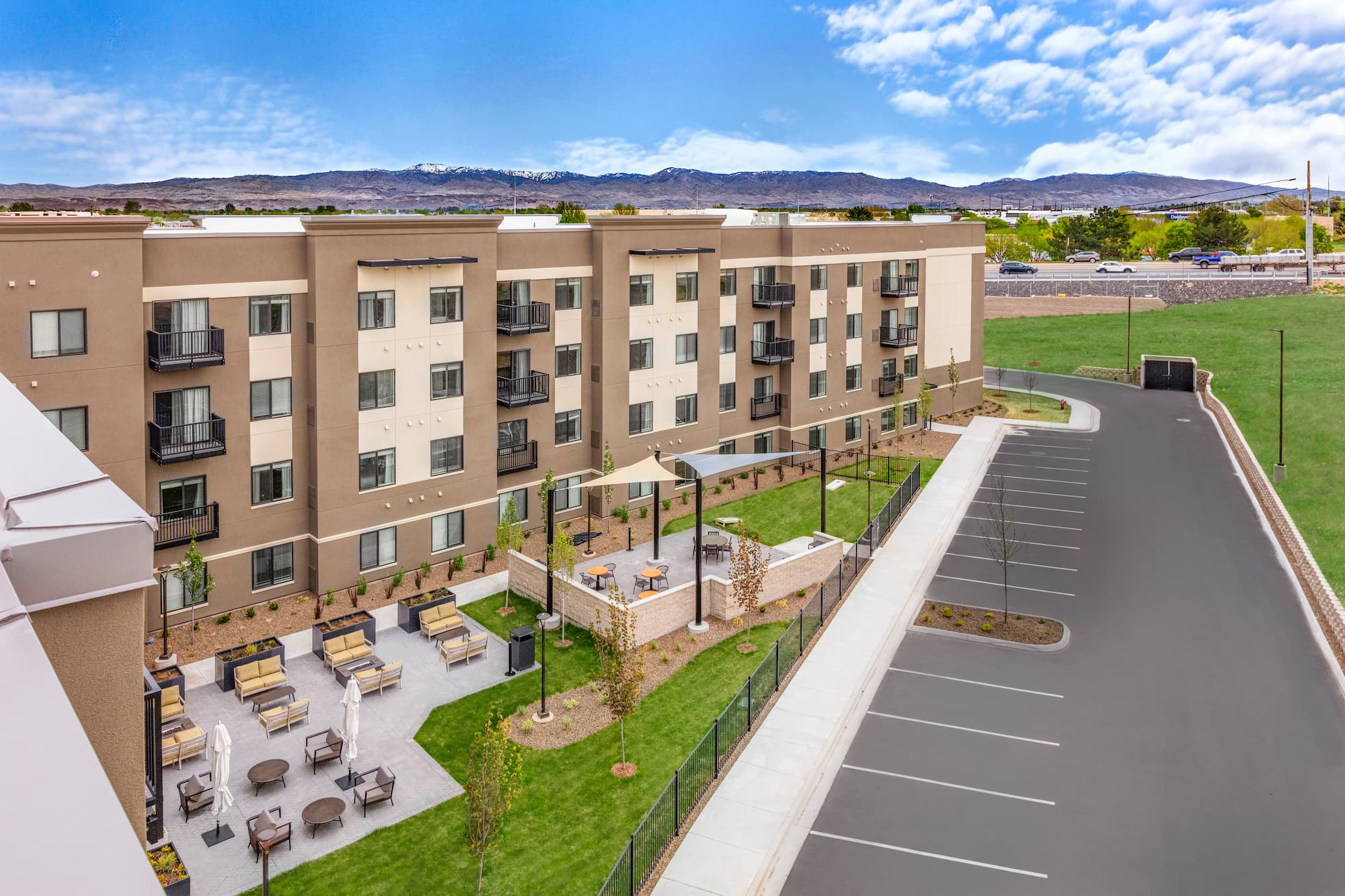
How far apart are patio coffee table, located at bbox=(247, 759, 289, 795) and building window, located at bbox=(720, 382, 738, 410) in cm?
2888

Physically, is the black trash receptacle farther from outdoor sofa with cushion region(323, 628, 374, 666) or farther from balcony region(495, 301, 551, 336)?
balcony region(495, 301, 551, 336)

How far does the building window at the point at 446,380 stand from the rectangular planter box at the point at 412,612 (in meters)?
7.80

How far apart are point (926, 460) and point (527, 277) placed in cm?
2419

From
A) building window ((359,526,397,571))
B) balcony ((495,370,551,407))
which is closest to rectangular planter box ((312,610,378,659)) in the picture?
building window ((359,526,397,571))

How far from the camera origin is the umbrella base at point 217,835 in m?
19.6

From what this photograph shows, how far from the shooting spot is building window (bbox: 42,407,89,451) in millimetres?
26297

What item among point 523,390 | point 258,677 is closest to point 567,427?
point 523,390

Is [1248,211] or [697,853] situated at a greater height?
[1248,211]

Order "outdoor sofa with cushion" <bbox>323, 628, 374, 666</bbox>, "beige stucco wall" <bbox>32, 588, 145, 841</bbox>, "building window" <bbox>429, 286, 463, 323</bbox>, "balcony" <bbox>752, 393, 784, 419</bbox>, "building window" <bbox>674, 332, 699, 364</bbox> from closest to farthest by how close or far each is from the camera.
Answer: "beige stucco wall" <bbox>32, 588, 145, 841</bbox>, "outdoor sofa with cushion" <bbox>323, 628, 374, 666</bbox>, "building window" <bbox>429, 286, 463, 323</bbox>, "building window" <bbox>674, 332, 699, 364</bbox>, "balcony" <bbox>752, 393, 784, 419</bbox>

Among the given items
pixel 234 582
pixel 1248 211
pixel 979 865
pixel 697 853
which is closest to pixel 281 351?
pixel 234 582

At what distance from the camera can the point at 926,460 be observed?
165 feet

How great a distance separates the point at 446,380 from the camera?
115 feet

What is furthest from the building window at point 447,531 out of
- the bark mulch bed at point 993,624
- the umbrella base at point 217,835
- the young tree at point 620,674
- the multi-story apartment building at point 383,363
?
the bark mulch bed at point 993,624

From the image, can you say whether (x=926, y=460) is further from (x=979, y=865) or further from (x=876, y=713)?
(x=979, y=865)
